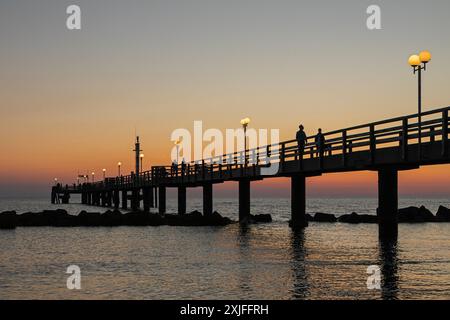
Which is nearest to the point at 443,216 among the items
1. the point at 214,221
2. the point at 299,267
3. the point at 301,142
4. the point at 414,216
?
the point at 414,216

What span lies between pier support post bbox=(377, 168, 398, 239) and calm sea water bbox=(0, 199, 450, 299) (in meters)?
0.69

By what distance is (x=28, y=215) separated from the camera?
44.7 m

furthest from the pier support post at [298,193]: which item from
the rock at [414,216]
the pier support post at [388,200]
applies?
the rock at [414,216]

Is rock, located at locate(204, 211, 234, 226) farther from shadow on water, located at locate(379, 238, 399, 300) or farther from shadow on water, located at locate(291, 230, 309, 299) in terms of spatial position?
shadow on water, located at locate(379, 238, 399, 300)

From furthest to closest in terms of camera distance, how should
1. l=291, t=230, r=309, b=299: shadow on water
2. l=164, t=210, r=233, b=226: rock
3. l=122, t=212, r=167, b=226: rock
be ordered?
l=122, t=212, r=167, b=226: rock < l=164, t=210, r=233, b=226: rock < l=291, t=230, r=309, b=299: shadow on water

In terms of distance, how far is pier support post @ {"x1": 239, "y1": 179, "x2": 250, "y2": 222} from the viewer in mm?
46188

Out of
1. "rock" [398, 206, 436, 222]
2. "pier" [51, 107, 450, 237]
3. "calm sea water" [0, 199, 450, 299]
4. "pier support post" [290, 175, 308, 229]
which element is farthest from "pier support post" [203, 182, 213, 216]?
"rock" [398, 206, 436, 222]

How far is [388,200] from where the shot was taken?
27.5 meters

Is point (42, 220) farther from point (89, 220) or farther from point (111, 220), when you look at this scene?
point (111, 220)

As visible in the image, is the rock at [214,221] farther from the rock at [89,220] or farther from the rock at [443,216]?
the rock at [443,216]
